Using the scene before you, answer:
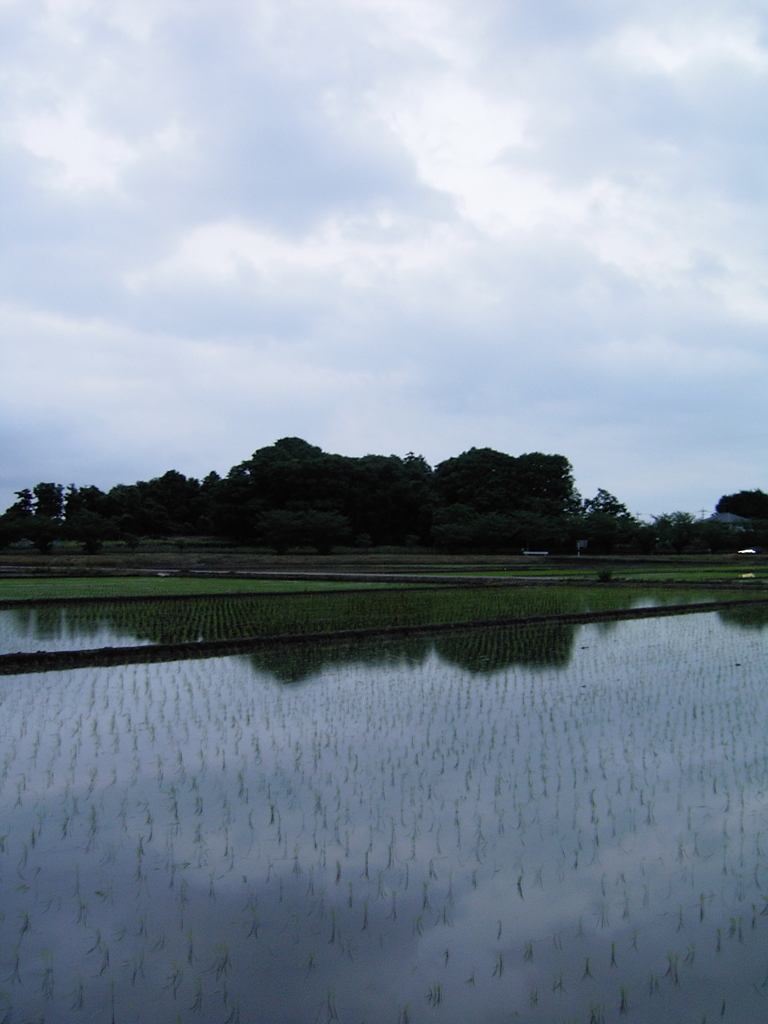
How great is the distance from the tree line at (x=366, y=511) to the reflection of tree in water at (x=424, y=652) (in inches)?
1485

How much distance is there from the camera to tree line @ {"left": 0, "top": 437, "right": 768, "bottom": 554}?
170ft

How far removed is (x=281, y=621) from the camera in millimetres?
14555

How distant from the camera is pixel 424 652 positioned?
11602 millimetres

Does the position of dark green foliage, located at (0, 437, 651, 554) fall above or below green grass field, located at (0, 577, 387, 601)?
above

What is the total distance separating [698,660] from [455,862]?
7.75 metres

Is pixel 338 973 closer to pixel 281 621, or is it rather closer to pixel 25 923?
pixel 25 923

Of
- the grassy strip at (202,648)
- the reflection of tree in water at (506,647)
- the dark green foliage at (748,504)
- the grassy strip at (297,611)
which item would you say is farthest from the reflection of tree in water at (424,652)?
the dark green foliage at (748,504)

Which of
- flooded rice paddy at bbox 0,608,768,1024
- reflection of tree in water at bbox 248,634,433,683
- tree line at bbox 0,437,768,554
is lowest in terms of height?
flooded rice paddy at bbox 0,608,768,1024

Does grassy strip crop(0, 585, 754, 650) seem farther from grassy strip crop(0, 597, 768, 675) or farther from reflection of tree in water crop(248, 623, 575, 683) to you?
reflection of tree in water crop(248, 623, 575, 683)

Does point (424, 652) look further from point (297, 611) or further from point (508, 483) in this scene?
point (508, 483)

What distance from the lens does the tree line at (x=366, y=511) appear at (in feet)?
170

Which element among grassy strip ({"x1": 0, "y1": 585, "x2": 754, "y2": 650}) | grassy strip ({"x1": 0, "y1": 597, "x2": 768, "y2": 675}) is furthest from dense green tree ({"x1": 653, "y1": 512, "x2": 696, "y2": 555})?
grassy strip ({"x1": 0, "y1": 597, "x2": 768, "y2": 675})

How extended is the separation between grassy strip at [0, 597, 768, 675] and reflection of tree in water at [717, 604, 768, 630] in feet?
7.38

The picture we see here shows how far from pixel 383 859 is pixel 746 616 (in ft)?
48.2
